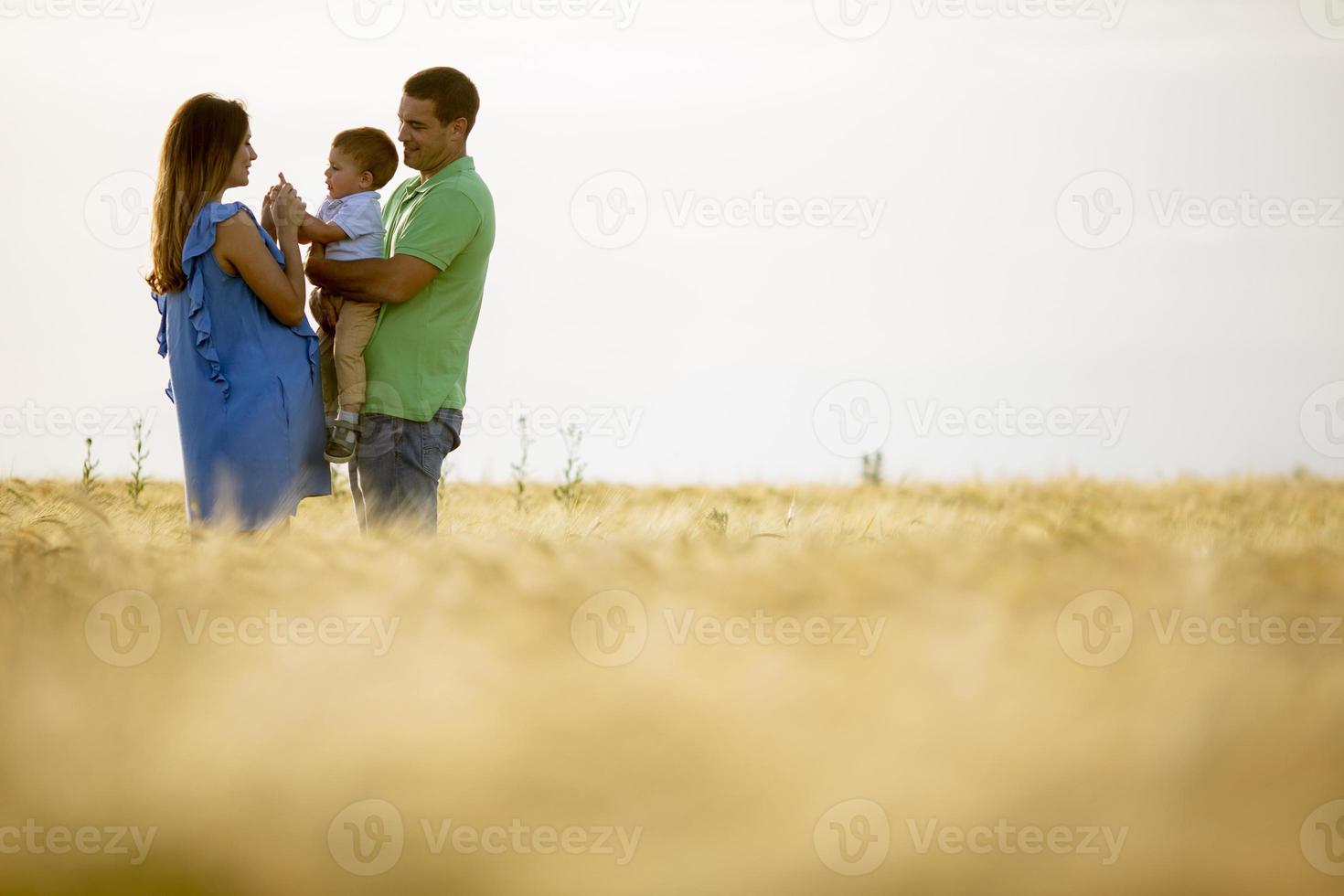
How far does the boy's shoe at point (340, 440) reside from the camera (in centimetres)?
399

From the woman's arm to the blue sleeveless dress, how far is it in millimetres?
Answer: 32

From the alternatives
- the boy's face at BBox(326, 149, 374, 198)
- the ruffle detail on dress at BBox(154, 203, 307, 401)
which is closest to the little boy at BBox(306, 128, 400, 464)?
the boy's face at BBox(326, 149, 374, 198)

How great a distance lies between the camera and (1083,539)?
2982 millimetres

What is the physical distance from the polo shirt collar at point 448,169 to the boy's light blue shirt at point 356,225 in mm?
180

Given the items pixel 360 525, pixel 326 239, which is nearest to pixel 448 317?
pixel 326 239

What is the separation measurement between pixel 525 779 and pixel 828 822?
1.30 ft

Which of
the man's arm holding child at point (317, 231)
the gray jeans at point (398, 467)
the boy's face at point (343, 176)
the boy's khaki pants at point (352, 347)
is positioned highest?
the boy's face at point (343, 176)

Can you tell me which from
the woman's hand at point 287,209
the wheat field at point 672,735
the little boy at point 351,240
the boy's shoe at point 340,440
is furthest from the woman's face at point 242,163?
the wheat field at point 672,735

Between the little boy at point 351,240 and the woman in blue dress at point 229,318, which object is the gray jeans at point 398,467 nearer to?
the little boy at point 351,240

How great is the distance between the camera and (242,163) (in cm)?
378

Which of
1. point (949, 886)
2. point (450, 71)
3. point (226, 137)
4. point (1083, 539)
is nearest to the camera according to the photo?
point (949, 886)

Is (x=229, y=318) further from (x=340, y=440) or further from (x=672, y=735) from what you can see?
(x=672, y=735)

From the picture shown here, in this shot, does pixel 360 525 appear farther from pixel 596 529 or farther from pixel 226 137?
pixel 226 137

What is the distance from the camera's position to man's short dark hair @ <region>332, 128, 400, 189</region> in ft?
13.1
